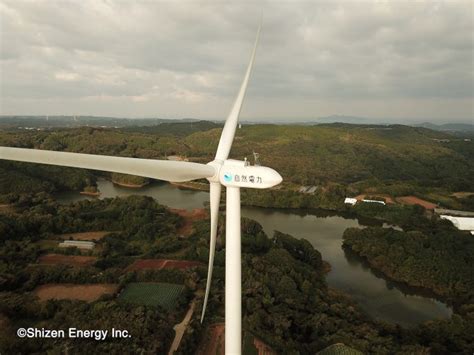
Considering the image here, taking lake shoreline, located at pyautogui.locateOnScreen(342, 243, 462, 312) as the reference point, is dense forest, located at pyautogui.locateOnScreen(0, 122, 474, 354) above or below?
above

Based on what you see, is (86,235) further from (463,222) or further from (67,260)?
(463,222)

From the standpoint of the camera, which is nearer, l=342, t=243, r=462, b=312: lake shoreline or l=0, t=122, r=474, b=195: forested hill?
l=342, t=243, r=462, b=312: lake shoreline

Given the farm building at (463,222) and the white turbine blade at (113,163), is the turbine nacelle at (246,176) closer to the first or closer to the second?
the white turbine blade at (113,163)

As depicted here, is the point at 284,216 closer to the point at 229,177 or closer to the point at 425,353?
the point at 425,353

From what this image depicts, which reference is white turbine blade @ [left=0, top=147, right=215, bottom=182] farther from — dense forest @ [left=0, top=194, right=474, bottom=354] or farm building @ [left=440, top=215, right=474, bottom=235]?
farm building @ [left=440, top=215, right=474, bottom=235]

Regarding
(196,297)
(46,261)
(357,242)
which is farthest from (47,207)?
(357,242)

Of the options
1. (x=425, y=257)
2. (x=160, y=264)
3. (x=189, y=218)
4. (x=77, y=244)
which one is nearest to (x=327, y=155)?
(x=189, y=218)

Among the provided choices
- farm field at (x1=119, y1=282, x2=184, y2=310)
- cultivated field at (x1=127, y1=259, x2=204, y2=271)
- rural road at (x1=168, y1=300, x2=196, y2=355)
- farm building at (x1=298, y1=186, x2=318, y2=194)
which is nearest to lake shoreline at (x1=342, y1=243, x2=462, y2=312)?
cultivated field at (x1=127, y1=259, x2=204, y2=271)
